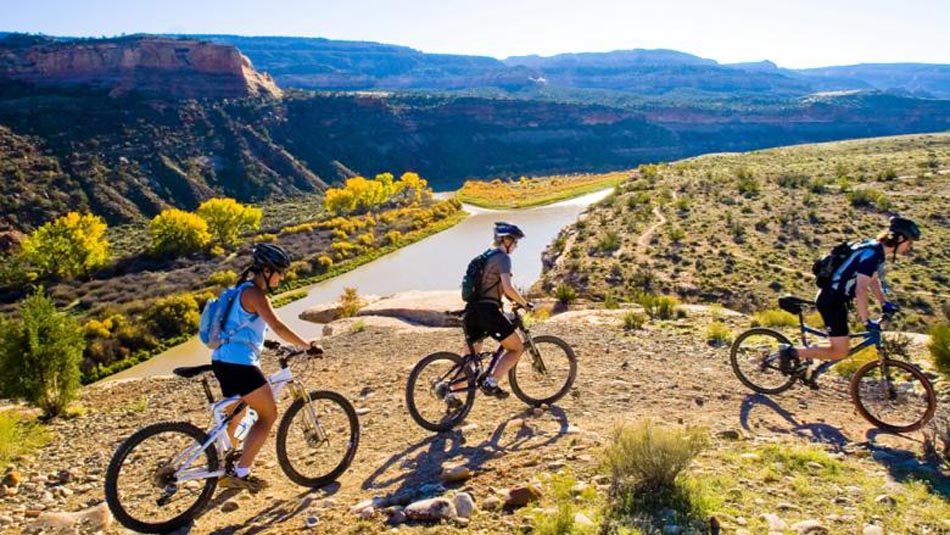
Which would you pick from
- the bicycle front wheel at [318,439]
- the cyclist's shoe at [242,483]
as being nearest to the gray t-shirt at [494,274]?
the bicycle front wheel at [318,439]

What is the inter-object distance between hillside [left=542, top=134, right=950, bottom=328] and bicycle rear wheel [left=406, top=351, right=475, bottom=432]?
13567 mm

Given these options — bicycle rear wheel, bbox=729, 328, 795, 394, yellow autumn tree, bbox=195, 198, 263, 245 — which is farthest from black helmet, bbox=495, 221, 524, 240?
yellow autumn tree, bbox=195, 198, 263, 245

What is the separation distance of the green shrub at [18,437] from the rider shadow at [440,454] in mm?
4940

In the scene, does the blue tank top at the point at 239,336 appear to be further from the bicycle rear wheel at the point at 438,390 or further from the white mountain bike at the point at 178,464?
the bicycle rear wheel at the point at 438,390

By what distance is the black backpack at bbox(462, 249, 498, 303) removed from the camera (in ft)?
22.1

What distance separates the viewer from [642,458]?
16.1 ft

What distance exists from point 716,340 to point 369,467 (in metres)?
6.97

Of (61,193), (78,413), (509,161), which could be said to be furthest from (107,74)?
(78,413)

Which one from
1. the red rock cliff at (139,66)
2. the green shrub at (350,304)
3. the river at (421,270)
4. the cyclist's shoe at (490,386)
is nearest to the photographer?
the cyclist's shoe at (490,386)

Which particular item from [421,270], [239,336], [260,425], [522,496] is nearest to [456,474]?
[522,496]

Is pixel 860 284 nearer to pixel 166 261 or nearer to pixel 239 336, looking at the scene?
pixel 239 336

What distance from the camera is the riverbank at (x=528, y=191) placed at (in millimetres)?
72219

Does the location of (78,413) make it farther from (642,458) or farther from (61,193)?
(61,193)

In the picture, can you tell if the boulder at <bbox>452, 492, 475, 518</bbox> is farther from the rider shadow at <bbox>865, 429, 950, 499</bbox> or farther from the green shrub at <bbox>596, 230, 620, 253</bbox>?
the green shrub at <bbox>596, 230, 620, 253</bbox>
